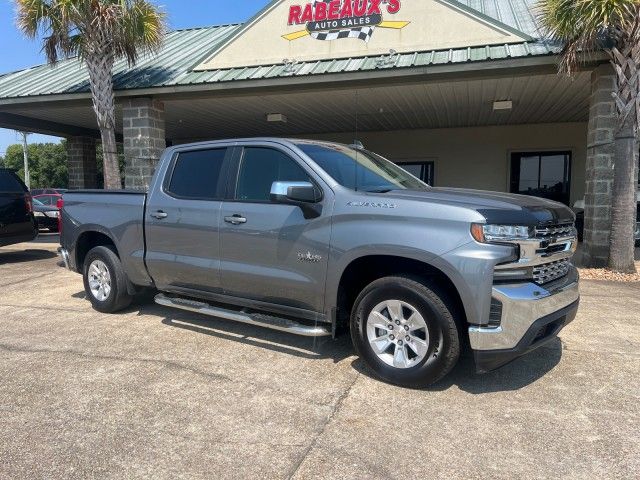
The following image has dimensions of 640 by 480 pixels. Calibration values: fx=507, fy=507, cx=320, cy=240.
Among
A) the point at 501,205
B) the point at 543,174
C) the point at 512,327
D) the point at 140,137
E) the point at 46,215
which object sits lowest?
the point at 46,215

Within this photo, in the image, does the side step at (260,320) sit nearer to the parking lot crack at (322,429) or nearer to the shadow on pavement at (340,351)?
the shadow on pavement at (340,351)

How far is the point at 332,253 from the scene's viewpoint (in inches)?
156

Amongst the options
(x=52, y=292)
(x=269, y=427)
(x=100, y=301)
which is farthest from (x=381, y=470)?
(x=52, y=292)

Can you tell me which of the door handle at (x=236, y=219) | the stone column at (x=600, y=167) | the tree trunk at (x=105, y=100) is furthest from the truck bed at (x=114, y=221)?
the stone column at (x=600, y=167)

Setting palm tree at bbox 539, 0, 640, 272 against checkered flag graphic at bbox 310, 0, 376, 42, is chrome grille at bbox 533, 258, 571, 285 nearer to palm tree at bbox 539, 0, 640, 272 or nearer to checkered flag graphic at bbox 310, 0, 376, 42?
palm tree at bbox 539, 0, 640, 272

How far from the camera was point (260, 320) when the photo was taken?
4.36 metres

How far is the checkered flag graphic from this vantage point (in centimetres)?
987

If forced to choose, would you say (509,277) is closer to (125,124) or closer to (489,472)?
(489,472)

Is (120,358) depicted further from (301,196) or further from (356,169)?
(356,169)

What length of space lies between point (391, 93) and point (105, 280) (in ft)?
24.2

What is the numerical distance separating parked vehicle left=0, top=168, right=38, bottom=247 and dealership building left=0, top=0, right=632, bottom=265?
2.22 m

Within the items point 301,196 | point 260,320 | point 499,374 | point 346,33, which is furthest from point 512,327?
point 346,33

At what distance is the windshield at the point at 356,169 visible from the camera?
4230mm

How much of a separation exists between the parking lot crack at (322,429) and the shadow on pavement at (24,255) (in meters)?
9.12
